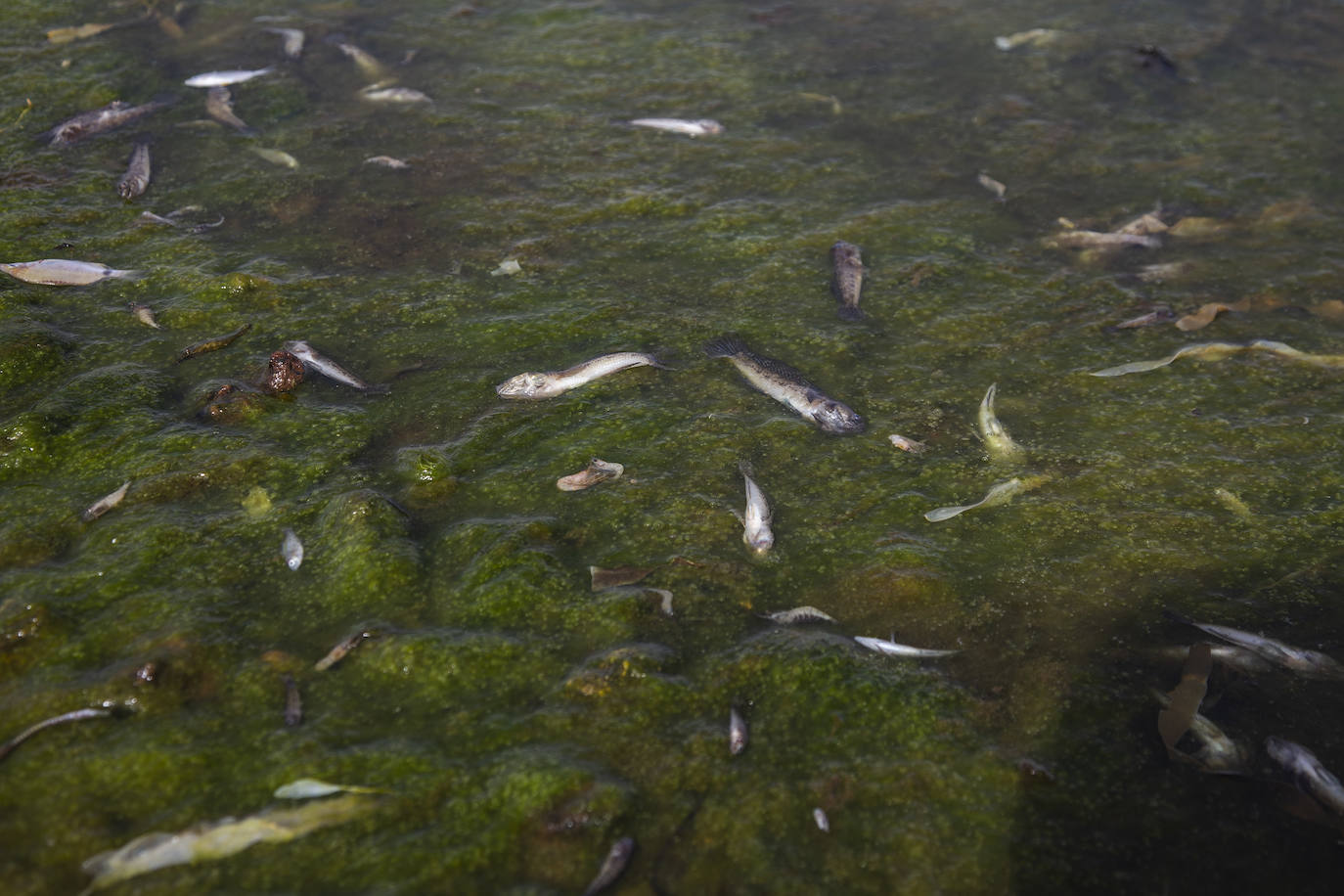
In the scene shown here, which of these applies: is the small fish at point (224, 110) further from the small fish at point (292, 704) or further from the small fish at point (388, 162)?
the small fish at point (292, 704)

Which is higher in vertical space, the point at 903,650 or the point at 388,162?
the point at 388,162

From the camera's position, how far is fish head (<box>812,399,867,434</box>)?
3555mm

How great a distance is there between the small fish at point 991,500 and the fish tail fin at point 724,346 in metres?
1.09

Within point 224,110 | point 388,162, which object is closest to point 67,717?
point 388,162

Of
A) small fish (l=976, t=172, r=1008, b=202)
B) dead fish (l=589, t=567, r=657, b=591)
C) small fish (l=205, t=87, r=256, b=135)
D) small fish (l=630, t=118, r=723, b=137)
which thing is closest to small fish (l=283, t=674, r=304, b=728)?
dead fish (l=589, t=567, r=657, b=591)

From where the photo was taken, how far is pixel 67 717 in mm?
2471

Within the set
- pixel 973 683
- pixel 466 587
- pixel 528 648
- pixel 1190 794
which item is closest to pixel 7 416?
pixel 466 587

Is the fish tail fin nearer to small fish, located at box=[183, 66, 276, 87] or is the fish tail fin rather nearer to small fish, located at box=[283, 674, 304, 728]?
small fish, located at box=[283, 674, 304, 728]

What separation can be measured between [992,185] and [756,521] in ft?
9.59

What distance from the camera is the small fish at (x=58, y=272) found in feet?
13.3

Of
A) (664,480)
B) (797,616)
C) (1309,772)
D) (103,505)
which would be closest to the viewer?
(1309,772)

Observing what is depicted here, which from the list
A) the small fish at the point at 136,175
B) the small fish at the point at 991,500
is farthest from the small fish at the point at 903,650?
the small fish at the point at 136,175

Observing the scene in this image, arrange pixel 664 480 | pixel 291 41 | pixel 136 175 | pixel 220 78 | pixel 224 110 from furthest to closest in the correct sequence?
pixel 291 41, pixel 220 78, pixel 224 110, pixel 136 175, pixel 664 480

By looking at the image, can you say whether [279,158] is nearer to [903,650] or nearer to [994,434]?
[994,434]
